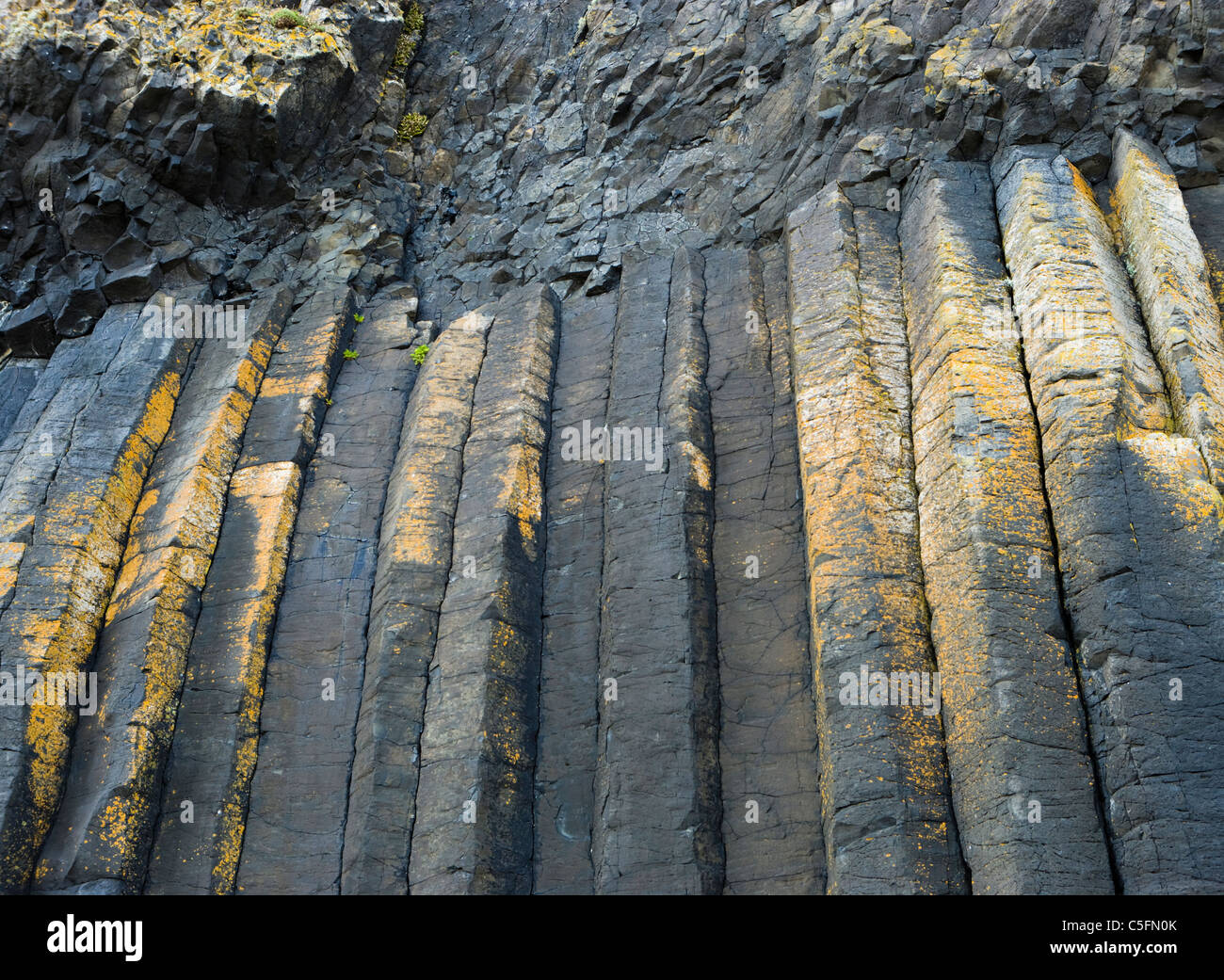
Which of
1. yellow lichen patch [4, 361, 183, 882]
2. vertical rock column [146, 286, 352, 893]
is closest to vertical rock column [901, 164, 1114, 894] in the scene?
vertical rock column [146, 286, 352, 893]

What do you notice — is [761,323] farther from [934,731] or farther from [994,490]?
[934,731]

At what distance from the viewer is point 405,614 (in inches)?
534

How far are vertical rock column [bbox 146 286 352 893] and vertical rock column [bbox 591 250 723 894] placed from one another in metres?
4.08

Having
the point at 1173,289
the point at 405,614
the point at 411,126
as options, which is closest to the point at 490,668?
the point at 405,614

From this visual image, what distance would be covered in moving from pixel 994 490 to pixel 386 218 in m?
12.6

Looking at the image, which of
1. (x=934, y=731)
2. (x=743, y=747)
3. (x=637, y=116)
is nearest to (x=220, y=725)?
(x=743, y=747)

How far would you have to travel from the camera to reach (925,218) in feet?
51.0

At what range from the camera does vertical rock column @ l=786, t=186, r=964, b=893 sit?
10570mm

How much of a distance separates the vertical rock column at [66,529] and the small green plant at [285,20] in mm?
5892

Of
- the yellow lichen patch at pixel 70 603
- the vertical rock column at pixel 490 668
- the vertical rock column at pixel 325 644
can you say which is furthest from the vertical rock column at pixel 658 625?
the yellow lichen patch at pixel 70 603

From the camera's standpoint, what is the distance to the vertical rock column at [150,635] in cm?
1202

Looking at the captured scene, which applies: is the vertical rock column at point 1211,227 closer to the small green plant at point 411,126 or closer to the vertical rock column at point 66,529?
the small green plant at point 411,126

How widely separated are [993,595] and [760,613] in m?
2.73
